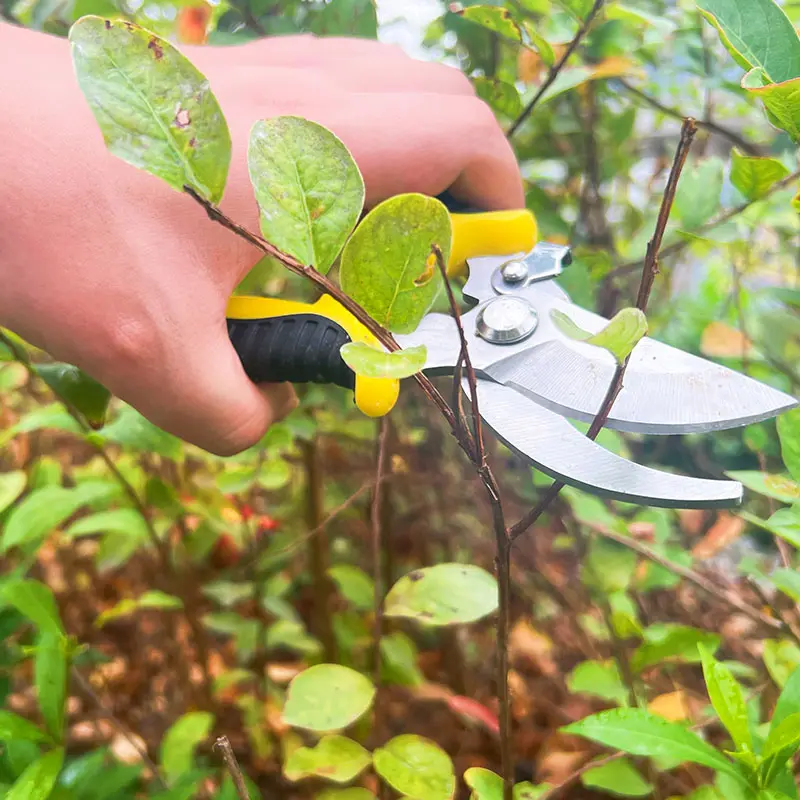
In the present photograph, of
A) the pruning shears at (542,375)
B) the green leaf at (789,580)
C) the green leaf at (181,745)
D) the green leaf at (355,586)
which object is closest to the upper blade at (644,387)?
the pruning shears at (542,375)

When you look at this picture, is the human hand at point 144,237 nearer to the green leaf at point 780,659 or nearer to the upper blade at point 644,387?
the upper blade at point 644,387

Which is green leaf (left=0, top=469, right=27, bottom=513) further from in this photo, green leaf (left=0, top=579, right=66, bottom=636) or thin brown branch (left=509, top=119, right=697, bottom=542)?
thin brown branch (left=509, top=119, right=697, bottom=542)

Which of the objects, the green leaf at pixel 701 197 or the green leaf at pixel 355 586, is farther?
the green leaf at pixel 355 586

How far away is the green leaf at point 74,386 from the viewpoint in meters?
0.50

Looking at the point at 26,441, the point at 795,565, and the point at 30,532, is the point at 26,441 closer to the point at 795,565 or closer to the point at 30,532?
the point at 30,532

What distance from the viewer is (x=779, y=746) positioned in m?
0.32

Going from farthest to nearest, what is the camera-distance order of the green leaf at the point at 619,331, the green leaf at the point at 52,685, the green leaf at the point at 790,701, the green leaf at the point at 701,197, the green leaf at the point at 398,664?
the green leaf at the point at 398,664 → the green leaf at the point at 701,197 → the green leaf at the point at 52,685 → the green leaf at the point at 790,701 → the green leaf at the point at 619,331

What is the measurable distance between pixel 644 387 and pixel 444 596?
18cm

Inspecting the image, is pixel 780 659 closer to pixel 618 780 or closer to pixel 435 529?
pixel 618 780

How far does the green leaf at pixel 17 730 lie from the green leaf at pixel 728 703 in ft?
1.36

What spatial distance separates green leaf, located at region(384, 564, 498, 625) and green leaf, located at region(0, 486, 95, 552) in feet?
0.94

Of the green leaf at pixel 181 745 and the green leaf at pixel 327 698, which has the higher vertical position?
the green leaf at pixel 327 698

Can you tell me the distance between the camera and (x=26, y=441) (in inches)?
34.1

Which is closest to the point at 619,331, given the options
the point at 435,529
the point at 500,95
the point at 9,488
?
the point at 500,95
